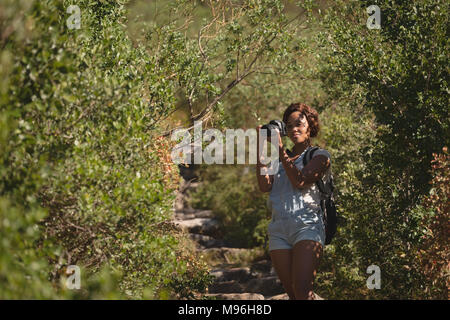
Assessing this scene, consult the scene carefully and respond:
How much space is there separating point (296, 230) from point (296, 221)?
0.23 ft

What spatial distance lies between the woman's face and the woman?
0.15 m

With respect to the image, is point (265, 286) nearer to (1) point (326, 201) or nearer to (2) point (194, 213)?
(2) point (194, 213)

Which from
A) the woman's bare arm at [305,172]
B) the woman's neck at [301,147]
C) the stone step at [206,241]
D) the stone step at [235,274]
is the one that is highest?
the woman's neck at [301,147]

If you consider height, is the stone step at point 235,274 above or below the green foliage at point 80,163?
below

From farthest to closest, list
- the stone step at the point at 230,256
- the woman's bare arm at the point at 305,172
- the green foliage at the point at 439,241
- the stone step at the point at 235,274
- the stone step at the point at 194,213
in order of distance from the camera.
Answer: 1. the stone step at the point at 194,213
2. the stone step at the point at 230,256
3. the stone step at the point at 235,274
4. the green foliage at the point at 439,241
5. the woman's bare arm at the point at 305,172

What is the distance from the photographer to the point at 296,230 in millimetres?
4367

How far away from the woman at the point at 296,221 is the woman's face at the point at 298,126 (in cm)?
15

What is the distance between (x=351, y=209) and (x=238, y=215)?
13874 mm

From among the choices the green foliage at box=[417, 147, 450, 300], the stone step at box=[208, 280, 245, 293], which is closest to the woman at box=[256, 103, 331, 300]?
the green foliage at box=[417, 147, 450, 300]

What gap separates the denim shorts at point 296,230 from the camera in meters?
4.34

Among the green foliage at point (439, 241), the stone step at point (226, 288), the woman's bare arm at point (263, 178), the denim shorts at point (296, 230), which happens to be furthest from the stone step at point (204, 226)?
→ the denim shorts at point (296, 230)

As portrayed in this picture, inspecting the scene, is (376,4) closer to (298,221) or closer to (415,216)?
(415,216)

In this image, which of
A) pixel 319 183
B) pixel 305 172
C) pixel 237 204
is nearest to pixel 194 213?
pixel 237 204

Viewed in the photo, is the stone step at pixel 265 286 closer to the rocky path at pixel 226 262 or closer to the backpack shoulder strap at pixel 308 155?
the rocky path at pixel 226 262
